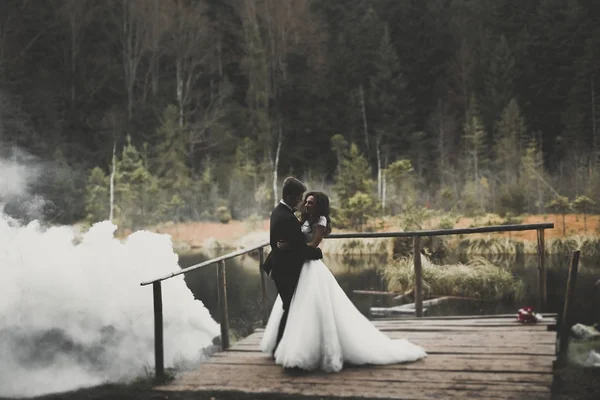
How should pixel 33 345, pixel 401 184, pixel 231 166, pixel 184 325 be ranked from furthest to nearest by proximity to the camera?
1. pixel 231 166
2. pixel 401 184
3. pixel 184 325
4. pixel 33 345

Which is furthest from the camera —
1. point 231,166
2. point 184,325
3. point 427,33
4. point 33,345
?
point 427,33

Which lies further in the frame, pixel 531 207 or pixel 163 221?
A: pixel 163 221

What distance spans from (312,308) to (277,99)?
939 inches

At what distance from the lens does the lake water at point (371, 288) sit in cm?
1101

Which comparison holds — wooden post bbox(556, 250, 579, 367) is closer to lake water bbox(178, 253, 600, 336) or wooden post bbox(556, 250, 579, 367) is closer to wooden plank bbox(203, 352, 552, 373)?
wooden plank bbox(203, 352, 552, 373)

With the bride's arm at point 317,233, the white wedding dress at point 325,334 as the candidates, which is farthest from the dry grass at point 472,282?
the bride's arm at point 317,233

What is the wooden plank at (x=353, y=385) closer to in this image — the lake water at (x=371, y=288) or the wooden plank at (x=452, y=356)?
the wooden plank at (x=452, y=356)

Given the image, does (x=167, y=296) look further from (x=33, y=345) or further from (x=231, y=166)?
(x=231, y=166)

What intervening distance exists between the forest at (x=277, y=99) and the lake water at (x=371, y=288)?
565 centimetres

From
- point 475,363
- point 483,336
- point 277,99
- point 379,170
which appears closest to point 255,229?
point 379,170

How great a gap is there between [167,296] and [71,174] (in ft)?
43.5

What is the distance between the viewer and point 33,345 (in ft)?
30.5

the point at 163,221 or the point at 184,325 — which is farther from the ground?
the point at 163,221

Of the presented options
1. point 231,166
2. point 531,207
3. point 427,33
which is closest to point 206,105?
point 231,166
